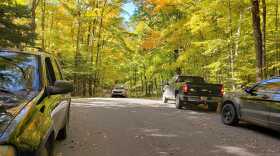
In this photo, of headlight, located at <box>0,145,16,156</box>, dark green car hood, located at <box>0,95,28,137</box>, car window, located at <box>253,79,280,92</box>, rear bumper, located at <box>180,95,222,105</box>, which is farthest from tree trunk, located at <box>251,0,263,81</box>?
headlight, located at <box>0,145,16,156</box>

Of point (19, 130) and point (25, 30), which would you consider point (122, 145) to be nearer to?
point (19, 130)

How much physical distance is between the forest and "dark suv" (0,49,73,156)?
9.28 m

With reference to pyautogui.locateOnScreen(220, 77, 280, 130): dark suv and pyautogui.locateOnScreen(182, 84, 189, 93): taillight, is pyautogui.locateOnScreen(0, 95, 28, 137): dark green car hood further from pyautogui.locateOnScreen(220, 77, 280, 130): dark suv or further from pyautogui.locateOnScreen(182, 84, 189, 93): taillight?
pyautogui.locateOnScreen(182, 84, 189, 93): taillight

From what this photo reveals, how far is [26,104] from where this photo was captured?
3768 millimetres

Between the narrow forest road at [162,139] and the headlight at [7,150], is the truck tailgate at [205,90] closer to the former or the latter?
the narrow forest road at [162,139]

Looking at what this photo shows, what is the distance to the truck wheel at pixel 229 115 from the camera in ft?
35.4

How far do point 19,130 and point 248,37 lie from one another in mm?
19069

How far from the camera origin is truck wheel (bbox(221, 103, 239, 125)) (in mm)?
10805

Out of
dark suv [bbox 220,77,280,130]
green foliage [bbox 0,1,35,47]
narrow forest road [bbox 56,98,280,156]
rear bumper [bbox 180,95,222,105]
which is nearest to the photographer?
narrow forest road [bbox 56,98,280,156]

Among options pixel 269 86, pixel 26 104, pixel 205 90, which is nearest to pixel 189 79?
pixel 205 90

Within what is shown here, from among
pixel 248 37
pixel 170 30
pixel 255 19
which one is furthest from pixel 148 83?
pixel 255 19

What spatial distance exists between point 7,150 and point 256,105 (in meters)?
7.91

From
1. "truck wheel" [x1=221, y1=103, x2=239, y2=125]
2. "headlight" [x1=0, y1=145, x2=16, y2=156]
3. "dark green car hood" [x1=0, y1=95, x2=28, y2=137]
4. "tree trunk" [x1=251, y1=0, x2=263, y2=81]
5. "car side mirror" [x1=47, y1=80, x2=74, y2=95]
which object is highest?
"tree trunk" [x1=251, y1=0, x2=263, y2=81]

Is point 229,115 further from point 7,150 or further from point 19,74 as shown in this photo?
point 7,150
